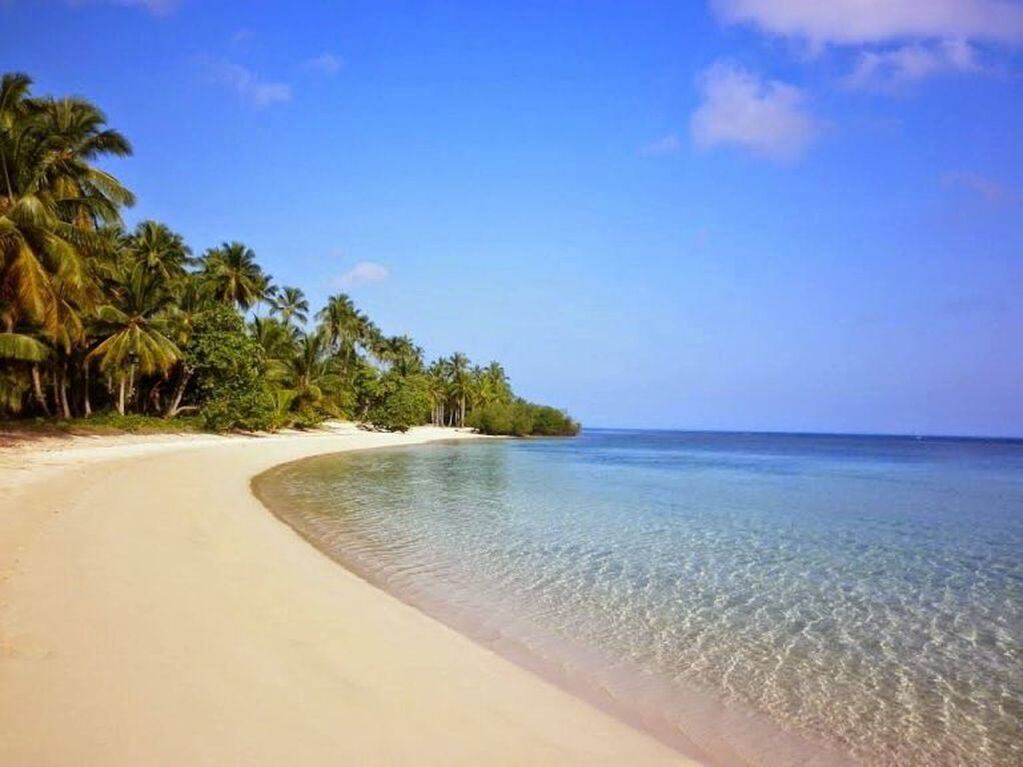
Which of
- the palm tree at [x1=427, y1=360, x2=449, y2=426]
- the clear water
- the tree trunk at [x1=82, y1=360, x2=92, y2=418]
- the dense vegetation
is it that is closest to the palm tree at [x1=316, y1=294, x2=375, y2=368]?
the dense vegetation

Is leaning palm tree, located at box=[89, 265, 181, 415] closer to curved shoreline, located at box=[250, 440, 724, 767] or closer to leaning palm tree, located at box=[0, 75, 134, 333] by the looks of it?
leaning palm tree, located at box=[0, 75, 134, 333]

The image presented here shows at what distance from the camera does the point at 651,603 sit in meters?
8.09

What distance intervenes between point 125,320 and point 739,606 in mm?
34994

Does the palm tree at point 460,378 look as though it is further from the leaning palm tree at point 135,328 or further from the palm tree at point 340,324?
the leaning palm tree at point 135,328

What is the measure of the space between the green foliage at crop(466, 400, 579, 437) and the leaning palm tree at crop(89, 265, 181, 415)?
196 ft

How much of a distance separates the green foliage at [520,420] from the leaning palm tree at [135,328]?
2347 inches

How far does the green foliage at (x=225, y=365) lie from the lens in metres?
38.4

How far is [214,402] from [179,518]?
30666 mm

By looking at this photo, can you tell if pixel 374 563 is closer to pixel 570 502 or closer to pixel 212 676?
pixel 212 676

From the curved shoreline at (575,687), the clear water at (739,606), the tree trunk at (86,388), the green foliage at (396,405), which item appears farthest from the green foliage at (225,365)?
the curved shoreline at (575,687)

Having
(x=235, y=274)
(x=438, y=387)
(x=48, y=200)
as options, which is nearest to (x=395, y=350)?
(x=438, y=387)

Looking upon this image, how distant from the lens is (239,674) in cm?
445

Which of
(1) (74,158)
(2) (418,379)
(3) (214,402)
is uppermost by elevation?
(1) (74,158)

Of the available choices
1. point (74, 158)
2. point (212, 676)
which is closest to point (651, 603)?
point (212, 676)
